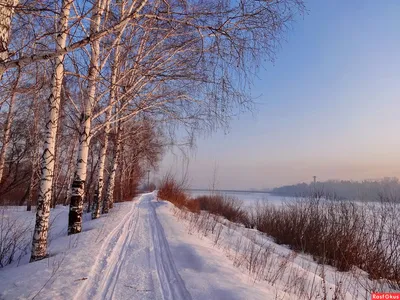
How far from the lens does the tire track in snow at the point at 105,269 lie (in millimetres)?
3109

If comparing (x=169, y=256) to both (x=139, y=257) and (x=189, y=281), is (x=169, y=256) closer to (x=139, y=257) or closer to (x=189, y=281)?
(x=139, y=257)

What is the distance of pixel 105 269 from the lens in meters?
3.90

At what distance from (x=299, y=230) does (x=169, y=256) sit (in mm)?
6932

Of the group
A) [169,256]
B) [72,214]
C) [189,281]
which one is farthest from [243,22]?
[72,214]

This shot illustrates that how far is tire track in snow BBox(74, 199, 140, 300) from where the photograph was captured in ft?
10.2

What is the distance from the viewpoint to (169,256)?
15.4 ft

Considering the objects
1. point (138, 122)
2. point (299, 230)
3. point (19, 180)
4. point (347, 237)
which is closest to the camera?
point (347, 237)

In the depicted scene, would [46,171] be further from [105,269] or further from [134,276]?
[134,276]

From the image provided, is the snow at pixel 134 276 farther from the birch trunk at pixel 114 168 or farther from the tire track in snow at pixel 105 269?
the birch trunk at pixel 114 168

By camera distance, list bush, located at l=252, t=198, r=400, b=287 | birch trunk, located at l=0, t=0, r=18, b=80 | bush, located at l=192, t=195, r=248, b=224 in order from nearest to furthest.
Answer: birch trunk, located at l=0, t=0, r=18, b=80 → bush, located at l=252, t=198, r=400, b=287 → bush, located at l=192, t=195, r=248, b=224

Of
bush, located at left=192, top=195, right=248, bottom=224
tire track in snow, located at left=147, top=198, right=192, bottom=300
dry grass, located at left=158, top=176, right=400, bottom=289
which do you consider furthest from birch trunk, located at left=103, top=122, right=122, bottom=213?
bush, located at left=192, top=195, right=248, bottom=224

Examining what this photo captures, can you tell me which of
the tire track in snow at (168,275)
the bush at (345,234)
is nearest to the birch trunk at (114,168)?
the tire track in snow at (168,275)

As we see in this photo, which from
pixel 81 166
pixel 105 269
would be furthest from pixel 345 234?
pixel 81 166

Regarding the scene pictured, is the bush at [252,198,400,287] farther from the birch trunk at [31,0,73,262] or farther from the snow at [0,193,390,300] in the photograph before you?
the birch trunk at [31,0,73,262]
